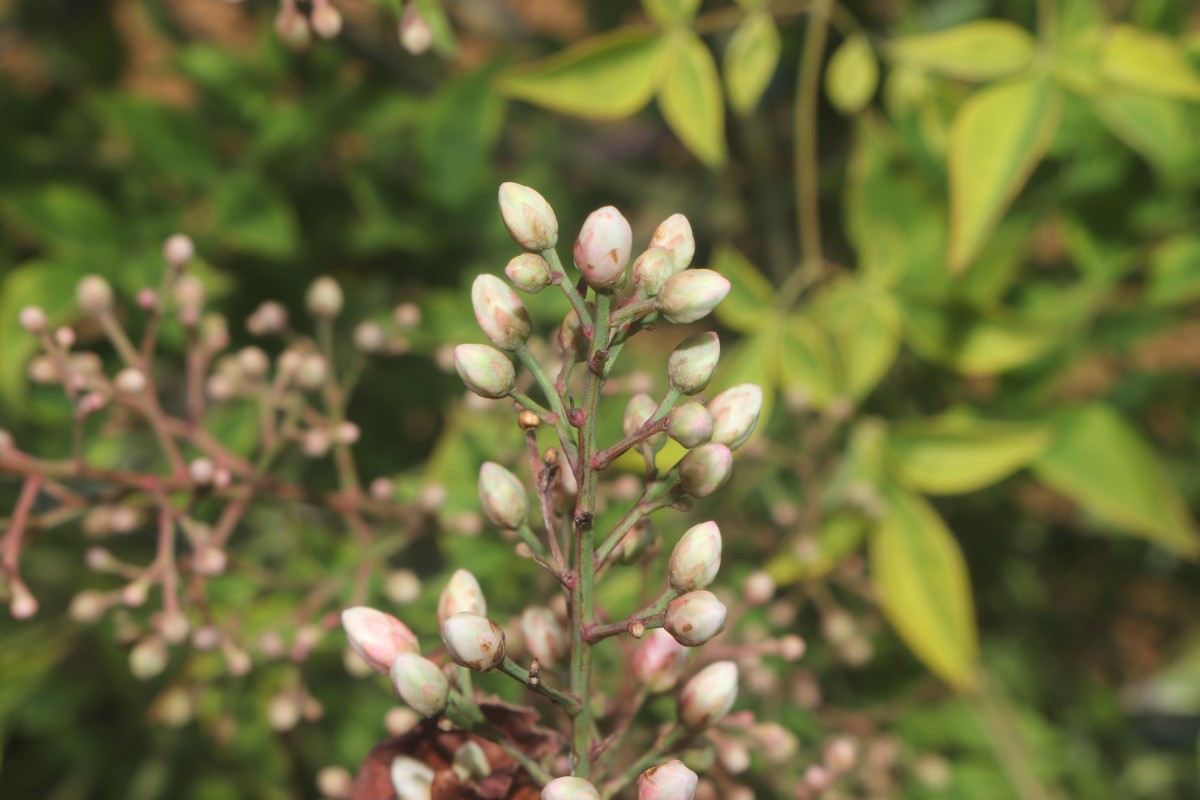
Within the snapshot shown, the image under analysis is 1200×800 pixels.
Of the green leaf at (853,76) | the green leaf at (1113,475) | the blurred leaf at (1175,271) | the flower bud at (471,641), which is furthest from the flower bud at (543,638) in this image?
the blurred leaf at (1175,271)

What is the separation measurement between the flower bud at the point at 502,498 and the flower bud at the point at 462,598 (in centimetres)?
5

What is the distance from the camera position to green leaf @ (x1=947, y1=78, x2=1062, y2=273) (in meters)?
1.22

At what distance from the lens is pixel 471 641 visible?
69 centimetres

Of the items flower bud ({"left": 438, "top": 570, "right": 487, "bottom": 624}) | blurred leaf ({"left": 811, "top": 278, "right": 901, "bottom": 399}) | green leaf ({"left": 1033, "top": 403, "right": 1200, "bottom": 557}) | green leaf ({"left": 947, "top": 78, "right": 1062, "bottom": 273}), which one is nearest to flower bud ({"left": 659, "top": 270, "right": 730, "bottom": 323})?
flower bud ({"left": 438, "top": 570, "right": 487, "bottom": 624})

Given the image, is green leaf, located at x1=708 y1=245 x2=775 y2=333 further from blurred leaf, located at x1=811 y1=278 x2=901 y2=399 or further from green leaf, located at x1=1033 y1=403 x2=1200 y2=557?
green leaf, located at x1=1033 y1=403 x2=1200 y2=557

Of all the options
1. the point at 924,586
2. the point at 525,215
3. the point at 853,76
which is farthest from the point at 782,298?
the point at 525,215

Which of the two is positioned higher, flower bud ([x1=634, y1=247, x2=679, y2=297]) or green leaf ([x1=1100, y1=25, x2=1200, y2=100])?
flower bud ([x1=634, y1=247, x2=679, y2=297])

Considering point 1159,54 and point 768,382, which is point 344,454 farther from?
point 1159,54

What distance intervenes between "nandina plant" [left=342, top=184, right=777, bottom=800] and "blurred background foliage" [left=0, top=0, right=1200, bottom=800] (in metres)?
0.41

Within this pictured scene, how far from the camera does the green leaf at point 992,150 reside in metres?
1.22

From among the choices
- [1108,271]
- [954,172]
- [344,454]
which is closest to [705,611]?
[344,454]

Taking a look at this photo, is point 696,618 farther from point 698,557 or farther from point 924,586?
point 924,586

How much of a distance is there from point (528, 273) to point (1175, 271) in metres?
1.12

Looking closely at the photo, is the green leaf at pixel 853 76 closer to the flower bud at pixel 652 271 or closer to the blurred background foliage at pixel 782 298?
the blurred background foliage at pixel 782 298
